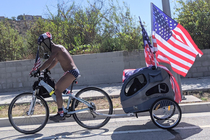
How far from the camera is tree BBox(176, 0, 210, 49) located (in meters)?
10.0

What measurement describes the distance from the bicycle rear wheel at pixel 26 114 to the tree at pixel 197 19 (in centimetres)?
772

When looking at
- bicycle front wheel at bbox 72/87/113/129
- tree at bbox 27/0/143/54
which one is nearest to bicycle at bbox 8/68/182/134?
bicycle front wheel at bbox 72/87/113/129

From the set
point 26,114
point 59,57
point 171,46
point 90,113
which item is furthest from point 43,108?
point 171,46

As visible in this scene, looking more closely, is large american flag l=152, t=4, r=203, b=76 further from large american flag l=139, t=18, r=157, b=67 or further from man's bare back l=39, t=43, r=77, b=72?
man's bare back l=39, t=43, r=77, b=72

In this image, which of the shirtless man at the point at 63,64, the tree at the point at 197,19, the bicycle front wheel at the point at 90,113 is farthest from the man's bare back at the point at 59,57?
the tree at the point at 197,19

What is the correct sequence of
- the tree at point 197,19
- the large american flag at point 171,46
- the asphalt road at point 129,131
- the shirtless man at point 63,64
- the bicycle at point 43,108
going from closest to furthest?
1. the asphalt road at point 129,131
2. the shirtless man at point 63,64
3. the bicycle at point 43,108
4. the large american flag at point 171,46
5. the tree at point 197,19

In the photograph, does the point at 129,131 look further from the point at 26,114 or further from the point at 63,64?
the point at 26,114

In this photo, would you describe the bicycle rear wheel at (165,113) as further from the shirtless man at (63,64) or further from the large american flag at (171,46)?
the shirtless man at (63,64)

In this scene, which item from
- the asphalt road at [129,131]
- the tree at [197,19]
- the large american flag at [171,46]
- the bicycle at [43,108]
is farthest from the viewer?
the tree at [197,19]

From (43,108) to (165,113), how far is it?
2.63 meters

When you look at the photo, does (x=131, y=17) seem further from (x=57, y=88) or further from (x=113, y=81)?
(x=57, y=88)

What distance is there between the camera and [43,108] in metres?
4.89

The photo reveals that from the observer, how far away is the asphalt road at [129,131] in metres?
4.30

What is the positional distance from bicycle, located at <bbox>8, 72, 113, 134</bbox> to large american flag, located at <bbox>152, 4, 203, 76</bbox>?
5.34 feet
